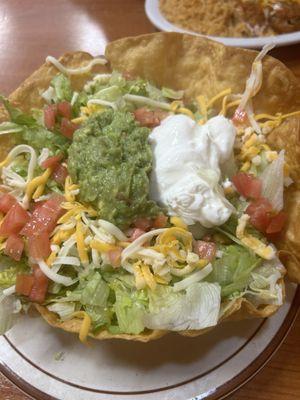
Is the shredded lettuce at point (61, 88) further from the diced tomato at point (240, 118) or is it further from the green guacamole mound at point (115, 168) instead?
the diced tomato at point (240, 118)

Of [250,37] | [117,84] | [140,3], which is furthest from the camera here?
[140,3]

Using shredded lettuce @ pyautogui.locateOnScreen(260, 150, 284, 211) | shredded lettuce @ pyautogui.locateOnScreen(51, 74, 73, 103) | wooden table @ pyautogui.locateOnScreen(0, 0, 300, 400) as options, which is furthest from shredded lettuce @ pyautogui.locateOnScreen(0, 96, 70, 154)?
wooden table @ pyautogui.locateOnScreen(0, 0, 300, 400)

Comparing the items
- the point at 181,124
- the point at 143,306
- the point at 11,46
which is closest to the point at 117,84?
the point at 181,124

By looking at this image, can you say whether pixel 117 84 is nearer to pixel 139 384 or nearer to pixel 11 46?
pixel 139 384

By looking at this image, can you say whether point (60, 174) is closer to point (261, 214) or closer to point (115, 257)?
point (115, 257)

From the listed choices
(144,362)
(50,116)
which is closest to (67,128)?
(50,116)

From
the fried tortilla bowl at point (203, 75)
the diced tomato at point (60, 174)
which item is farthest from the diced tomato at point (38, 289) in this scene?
the fried tortilla bowl at point (203, 75)
